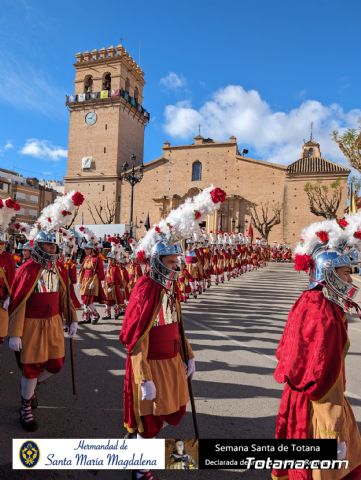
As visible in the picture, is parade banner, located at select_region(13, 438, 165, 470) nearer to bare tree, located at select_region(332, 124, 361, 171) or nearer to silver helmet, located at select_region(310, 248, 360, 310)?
silver helmet, located at select_region(310, 248, 360, 310)

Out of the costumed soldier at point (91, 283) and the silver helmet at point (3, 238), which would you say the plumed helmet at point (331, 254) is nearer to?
the silver helmet at point (3, 238)

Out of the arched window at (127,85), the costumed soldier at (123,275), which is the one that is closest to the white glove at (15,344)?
the costumed soldier at (123,275)

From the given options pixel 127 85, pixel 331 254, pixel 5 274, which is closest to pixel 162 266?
pixel 331 254

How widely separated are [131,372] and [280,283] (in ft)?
56.5

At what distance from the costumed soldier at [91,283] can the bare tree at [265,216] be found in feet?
109

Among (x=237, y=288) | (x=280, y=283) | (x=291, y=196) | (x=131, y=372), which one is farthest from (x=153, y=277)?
(x=291, y=196)

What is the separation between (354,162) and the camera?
59.5 feet

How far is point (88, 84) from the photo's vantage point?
157 feet

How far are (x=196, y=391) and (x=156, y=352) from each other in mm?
2265

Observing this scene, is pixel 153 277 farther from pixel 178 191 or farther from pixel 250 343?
pixel 178 191

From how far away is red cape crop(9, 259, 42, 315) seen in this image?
387 cm

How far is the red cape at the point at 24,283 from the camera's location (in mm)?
3867

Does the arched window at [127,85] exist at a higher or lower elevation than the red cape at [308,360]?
higher

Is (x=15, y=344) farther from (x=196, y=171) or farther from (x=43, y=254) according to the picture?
(x=196, y=171)
